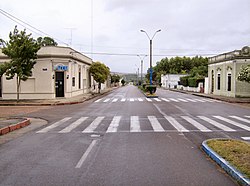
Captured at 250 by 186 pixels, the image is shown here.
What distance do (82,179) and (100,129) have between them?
6.01m

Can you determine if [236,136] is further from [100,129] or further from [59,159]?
[59,159]

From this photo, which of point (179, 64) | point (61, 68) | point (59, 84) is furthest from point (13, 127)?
point (179, 64)

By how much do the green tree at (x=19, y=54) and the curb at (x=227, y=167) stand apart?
856 inches

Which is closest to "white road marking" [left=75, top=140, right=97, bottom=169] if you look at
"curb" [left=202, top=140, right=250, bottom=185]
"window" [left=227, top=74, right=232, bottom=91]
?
"curb" [left=202, top=140, right=250, bottom=185]

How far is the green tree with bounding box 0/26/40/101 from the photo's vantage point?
2556cm

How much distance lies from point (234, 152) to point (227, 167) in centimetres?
116

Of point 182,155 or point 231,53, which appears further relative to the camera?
point 231,53

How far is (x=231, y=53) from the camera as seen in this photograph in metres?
34.3

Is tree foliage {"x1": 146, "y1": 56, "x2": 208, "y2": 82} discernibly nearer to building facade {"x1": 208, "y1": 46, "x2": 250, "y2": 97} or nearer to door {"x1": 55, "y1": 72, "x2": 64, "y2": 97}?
building facade {"x1": 208, "y1": 46, "x2": 250, "y2": 97}

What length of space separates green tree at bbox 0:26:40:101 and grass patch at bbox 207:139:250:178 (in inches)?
847

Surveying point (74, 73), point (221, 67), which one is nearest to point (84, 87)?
point (74, 73)

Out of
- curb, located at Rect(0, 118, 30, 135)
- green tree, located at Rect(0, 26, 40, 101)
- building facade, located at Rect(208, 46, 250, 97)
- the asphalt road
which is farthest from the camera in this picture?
building facade, located at Rect(208, 46, 250, 97)

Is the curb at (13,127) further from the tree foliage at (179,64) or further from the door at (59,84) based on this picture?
the tree foliage at (179,64)

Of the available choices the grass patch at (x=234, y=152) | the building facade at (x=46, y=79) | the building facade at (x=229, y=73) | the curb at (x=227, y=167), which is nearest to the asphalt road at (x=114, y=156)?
the curb at (x=227, y=167)
